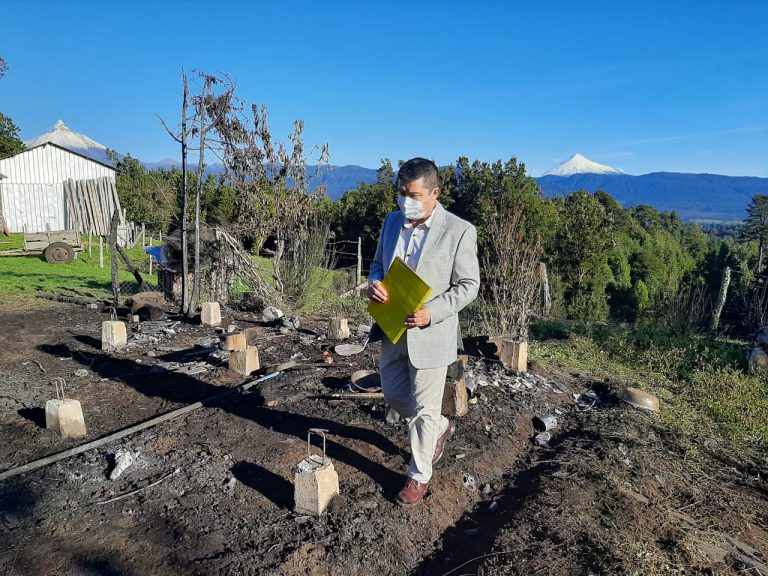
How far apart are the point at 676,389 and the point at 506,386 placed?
2340 mm

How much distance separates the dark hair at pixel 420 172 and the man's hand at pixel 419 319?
0.64 m

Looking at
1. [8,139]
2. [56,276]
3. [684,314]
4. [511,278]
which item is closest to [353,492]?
[511,278]

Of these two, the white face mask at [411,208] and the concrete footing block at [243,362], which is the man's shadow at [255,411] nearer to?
A: the concrete footing block at [243,362]

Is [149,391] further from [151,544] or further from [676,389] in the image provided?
[676,389]

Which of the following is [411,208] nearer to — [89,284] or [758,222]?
[89,284]

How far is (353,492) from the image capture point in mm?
2938

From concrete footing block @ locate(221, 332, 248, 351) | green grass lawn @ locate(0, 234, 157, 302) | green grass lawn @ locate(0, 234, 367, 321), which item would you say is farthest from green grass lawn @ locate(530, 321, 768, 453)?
green grass lawn @ locate(0, 234, 157, 302)

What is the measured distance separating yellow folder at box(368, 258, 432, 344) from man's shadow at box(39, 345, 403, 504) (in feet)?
3.25

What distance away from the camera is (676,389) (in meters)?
5.76

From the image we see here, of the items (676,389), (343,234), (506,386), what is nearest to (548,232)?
(343,234)

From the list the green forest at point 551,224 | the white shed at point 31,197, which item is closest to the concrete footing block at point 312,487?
the green forest at point 551,224

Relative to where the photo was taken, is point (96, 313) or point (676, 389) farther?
point (96, 313)

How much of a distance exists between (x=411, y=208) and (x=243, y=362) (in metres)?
2.84

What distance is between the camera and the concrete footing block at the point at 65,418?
11.8 ft
